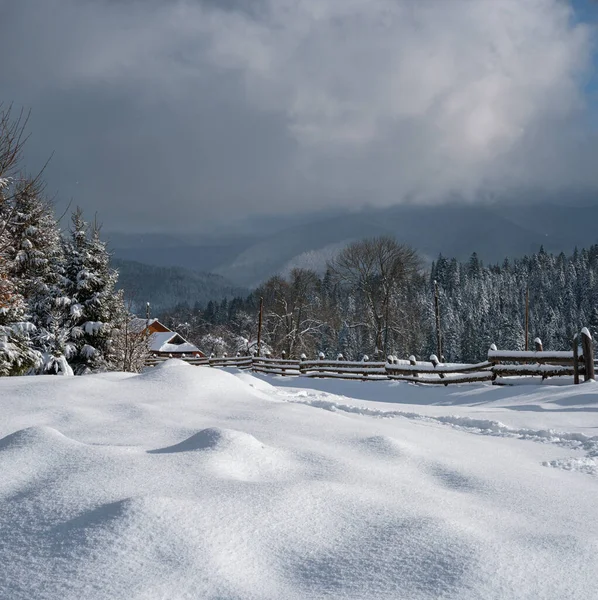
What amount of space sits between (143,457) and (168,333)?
215 feet

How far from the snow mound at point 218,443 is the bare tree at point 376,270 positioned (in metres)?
30.0

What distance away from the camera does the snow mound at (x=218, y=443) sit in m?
3.60

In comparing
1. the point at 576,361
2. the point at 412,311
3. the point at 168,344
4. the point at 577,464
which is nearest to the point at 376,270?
the point at 412,311

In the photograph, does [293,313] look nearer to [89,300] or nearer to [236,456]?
[89,300]

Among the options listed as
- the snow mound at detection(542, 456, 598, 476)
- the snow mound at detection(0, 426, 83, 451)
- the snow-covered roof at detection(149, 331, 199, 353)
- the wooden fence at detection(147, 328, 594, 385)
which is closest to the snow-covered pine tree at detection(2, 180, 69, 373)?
the wooden fence at detection(147, 328, 594, 385)

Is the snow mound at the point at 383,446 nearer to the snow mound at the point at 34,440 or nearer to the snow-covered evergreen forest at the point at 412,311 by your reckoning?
the snow mound at the point at 34,440

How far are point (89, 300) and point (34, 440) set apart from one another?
20.5 meters

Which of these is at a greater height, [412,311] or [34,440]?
[412,311]

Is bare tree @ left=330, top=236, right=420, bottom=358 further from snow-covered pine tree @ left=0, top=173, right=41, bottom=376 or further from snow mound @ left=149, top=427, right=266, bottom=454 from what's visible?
snow mound @ left=149, top=427, right=266, bottom=454

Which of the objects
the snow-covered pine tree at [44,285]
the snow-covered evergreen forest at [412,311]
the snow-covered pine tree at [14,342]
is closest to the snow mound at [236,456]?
the snow-covered pine tree at [14,342]

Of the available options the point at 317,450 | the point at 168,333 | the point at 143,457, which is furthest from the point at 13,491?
the point at 168,333

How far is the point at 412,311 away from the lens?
38625mm

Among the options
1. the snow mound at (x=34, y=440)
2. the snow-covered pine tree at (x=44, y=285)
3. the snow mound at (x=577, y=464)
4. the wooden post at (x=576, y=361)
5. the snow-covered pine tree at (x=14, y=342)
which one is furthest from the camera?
the snow-covered pine tree at (x=44, y=285)

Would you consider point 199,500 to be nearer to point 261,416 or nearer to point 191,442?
point 191,442
